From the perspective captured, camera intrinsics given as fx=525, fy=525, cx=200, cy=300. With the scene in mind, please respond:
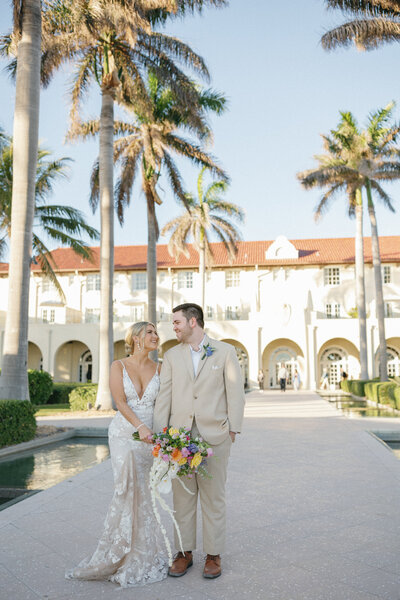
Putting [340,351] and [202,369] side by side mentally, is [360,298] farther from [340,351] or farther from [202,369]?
[202,369]

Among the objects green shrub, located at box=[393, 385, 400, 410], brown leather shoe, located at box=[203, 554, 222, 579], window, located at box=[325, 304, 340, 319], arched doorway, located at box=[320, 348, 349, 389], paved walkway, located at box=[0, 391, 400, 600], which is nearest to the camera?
paved walkway, located at box=[0, 391, 400, 600]

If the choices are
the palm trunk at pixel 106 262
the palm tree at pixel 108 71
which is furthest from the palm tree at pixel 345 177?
the palm trunk at pixel 106 262

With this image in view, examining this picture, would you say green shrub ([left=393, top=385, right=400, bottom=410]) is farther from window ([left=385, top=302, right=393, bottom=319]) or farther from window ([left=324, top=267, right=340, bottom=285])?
window ([left=324, top=267, right=340, bottom=285])

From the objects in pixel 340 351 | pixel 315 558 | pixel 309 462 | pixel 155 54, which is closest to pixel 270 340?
pixel 340 351

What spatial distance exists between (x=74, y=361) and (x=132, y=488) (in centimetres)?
3701

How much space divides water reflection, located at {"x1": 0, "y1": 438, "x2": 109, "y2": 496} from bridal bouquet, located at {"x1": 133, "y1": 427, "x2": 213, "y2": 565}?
3.65 m

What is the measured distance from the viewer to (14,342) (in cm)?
1033

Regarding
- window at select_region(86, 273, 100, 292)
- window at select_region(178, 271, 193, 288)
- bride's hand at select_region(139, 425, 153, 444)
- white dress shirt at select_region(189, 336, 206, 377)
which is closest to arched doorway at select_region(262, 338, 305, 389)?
window at select_region(178, 271, 193, 288)

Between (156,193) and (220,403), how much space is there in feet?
58.0

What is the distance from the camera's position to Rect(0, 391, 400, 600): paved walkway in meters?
3.34

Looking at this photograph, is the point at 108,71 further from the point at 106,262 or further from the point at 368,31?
the point at 368,31

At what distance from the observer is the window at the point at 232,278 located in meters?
39.1

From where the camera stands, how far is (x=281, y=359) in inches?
1492

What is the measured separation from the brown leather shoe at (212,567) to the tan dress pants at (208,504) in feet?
0.17
